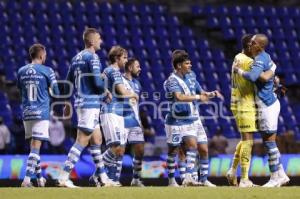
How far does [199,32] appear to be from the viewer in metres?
24.6

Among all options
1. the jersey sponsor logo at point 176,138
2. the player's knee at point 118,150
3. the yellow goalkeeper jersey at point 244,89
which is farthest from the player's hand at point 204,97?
the player's knee at point 118,150

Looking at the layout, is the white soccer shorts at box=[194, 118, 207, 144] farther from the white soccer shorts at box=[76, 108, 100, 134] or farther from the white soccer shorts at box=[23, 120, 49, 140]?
the white soccer shorts at box=[23, 120, 49, 140]

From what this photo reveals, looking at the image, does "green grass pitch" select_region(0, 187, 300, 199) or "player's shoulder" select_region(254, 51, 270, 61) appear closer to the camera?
"green grass pitch" select_region(0, 187, 300, 199)

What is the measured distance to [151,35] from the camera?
75.7 feet

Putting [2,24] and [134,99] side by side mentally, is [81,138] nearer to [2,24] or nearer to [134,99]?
[134,99]

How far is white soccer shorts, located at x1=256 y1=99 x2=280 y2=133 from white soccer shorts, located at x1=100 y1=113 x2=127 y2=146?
7.50 feet

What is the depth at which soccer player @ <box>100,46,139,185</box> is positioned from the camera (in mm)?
13180

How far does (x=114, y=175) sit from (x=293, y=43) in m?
12.1

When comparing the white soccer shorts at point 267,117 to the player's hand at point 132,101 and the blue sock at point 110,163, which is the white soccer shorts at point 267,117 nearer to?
the player's hand at point 132,101

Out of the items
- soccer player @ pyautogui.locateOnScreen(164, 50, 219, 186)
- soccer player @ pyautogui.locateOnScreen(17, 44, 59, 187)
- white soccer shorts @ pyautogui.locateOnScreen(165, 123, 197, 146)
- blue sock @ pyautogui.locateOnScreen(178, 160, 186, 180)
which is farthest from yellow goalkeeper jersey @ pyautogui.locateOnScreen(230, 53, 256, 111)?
soccer player @ pyautogui.locateOnScreen(17, 44, 59, 187)

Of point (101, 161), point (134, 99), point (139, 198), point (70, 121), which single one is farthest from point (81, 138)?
point (70, 121)

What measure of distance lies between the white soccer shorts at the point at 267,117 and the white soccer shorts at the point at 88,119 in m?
2.38

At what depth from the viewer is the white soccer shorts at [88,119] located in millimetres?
12070

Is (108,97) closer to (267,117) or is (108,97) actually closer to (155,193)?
(267,117)
